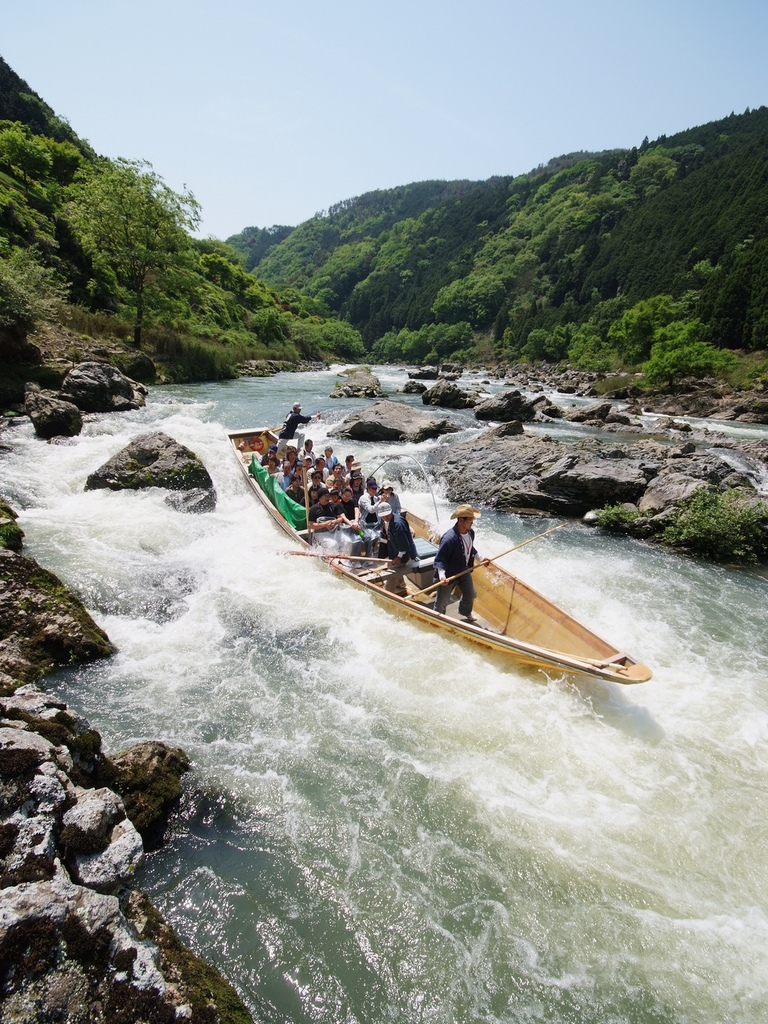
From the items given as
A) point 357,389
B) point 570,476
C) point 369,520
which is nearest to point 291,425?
point 369,520

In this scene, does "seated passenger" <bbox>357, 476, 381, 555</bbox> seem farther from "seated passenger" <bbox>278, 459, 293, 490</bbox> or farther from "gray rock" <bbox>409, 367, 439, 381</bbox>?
"gray rock" <bbox>409, 367, 439, 381</bbox>

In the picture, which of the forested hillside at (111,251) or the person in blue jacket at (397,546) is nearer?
the person in blue jacket at (397,546)

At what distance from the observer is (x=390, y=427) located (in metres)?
20.3

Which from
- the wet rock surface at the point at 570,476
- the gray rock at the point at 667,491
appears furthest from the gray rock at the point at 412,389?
the gray rock at the point at 667,491

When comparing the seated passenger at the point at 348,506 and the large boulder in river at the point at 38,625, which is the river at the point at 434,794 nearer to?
the large boulder in river at the point at 38,625

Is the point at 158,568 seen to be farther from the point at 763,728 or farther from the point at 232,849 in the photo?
the point at 763,728

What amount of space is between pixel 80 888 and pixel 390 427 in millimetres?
18372

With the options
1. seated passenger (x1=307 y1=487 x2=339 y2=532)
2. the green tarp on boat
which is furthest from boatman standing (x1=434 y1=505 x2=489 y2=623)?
the green tarp on boat

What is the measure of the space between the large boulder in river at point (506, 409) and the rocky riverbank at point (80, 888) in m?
23.7

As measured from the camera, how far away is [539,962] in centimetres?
379

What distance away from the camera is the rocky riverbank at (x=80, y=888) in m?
2.45

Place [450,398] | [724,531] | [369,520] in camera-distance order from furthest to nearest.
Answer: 1. [450,398]
2. [724,531]
3. [369,520]

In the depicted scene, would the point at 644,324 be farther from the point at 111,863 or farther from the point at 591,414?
the point at 111,863

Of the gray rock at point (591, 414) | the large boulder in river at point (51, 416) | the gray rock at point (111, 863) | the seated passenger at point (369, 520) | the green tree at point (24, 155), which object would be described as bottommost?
the gray rock at point (591, 414)
